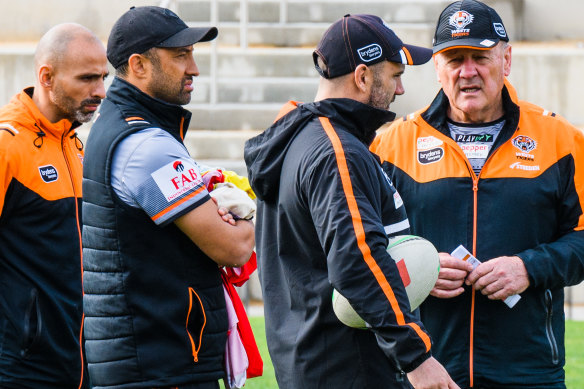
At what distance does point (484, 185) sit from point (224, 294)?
4.04 feet

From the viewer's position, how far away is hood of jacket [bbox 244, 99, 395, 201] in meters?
3.83

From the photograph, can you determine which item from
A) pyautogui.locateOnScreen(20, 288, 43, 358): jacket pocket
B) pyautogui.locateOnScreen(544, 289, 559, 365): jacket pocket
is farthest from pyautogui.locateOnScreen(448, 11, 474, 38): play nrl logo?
pyautogui.locateOnScreen(20, 288, 43, 358): jacket pocket

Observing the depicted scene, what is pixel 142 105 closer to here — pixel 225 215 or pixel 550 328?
pixel 225 215

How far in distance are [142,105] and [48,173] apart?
1.09 metres

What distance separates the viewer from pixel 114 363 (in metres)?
3.78

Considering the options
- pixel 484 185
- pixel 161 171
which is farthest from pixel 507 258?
pixel 161 171

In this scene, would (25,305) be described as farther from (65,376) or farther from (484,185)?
(484,185)

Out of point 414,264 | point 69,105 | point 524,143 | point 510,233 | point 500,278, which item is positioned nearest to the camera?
point 414,264

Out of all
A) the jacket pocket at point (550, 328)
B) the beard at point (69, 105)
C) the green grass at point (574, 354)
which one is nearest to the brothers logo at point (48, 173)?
the beard at point (69, 105)

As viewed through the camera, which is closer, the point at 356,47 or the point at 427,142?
the point at 356,47

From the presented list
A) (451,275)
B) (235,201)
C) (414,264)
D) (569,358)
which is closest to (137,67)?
(235,201)

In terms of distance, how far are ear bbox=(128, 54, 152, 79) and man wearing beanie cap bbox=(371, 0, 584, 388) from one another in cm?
121

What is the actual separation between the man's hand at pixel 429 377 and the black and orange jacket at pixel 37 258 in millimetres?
1963

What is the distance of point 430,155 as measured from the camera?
4.55m
